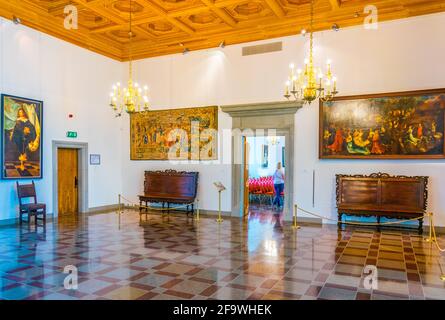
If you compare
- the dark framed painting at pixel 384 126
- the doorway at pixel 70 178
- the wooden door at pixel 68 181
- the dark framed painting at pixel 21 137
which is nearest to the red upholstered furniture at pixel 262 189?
the dark framed painting at pixel 384 126

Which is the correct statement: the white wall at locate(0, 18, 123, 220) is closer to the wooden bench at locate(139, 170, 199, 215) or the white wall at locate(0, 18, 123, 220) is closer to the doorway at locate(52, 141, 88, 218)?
the doorway at locate(52, 141, 88, 218)

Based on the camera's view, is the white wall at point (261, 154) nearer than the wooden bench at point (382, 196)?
No

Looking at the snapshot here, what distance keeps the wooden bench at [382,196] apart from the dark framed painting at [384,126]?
Result: 588 millimetres

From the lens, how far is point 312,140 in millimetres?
9312

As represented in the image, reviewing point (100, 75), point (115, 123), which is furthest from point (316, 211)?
point (100, 75)

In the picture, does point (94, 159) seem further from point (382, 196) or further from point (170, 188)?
point (382, 196)

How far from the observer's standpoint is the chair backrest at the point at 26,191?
8553mm

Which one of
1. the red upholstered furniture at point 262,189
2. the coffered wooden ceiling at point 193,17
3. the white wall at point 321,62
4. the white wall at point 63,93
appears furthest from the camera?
the red upholstered furniture at point 262,189

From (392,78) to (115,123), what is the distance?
A: 28.8 feet

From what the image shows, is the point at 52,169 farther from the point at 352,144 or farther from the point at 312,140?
the point at 352,144

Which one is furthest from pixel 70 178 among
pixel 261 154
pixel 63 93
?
pixel 261 154

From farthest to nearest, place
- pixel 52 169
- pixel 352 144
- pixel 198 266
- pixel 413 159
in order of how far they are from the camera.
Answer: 1. pixel 52 169
2. pixel 352 144
3. pixel 413 159
4. pixel 198 266

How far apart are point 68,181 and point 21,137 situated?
2248 millimetres

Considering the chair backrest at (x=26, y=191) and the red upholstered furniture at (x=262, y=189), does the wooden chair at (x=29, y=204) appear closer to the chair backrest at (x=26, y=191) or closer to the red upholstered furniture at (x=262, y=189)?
the chair backrest at (x=26, y=191)
